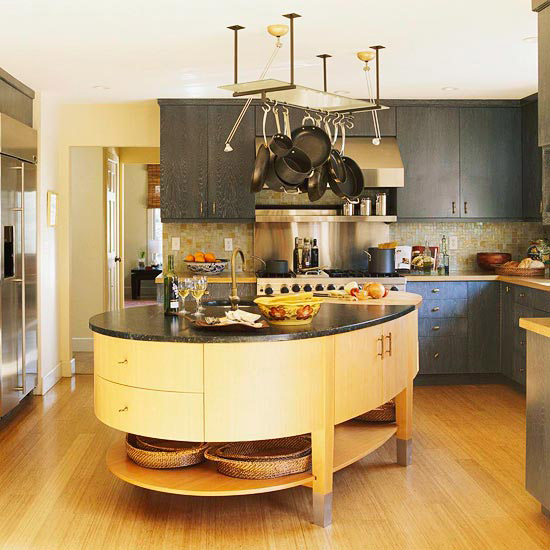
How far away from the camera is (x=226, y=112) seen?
6.25m

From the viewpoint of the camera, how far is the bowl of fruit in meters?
6.19

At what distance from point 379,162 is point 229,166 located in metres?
1.26

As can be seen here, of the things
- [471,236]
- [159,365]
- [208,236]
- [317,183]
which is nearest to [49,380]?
[208,236]

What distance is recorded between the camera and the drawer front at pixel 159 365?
10.0 feet

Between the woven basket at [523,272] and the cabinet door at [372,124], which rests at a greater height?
the cabinet door at [372,124]

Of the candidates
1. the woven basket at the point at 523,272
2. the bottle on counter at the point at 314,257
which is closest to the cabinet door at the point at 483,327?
the woven basket at the point at 523,272

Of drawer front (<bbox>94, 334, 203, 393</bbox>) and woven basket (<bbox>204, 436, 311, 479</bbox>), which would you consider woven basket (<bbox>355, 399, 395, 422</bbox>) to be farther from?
drawer front (<bbox>94, 334, 203, 393</bbox>)

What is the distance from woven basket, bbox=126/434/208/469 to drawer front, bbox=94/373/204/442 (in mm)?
237

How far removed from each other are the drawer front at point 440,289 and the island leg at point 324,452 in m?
2.97

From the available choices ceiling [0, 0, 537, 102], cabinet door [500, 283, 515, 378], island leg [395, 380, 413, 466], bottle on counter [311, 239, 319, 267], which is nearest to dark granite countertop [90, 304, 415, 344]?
island leg [395, 380, 413, 466]

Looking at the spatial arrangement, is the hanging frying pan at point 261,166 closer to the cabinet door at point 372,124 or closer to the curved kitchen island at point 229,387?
the curved kitchen island at point 229,387

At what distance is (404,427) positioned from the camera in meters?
4.07

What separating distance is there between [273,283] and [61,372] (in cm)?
213

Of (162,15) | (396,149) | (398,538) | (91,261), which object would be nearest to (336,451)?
(398,538)
